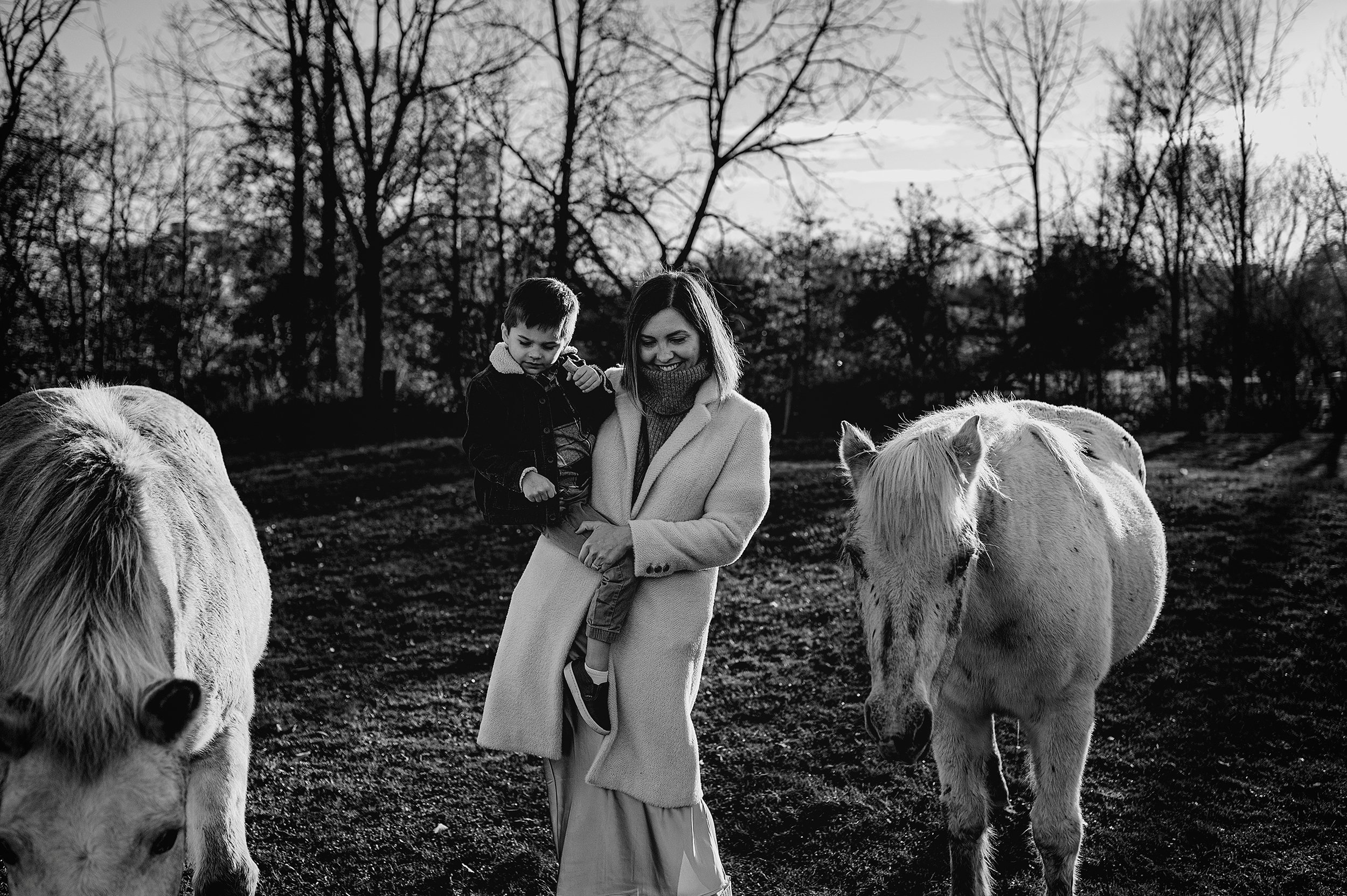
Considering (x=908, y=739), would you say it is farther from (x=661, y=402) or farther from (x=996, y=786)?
(x=996, y=786)

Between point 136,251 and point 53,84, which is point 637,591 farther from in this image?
point 136,251

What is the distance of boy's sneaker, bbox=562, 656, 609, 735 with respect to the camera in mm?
2436

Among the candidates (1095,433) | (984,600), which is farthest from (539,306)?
(1095,433)

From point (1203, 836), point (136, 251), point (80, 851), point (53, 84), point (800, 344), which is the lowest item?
point (1203, 836)

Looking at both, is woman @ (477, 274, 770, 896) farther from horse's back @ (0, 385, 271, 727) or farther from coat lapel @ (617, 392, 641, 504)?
horse's back @ (0, 385, 271, 727)

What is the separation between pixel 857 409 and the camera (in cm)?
Answer: 1739

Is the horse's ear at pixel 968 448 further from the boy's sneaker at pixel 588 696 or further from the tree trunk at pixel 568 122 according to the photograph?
the tree trunk at pixel 568 122

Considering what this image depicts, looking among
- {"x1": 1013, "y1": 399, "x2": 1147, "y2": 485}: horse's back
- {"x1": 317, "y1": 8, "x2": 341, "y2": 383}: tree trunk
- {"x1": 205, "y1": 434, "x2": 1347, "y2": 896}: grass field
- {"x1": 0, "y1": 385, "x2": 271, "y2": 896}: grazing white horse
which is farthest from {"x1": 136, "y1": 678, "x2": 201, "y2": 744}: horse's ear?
{"x1": 317, "y1": 8, "x2": 341, "y2": 383}: tree trunk

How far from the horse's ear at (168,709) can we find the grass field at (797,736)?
1750 millimetres

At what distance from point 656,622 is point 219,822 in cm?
137

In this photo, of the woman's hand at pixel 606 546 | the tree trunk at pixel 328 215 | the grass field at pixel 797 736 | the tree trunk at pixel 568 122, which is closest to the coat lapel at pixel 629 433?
the woman's hand at pixel 606 546

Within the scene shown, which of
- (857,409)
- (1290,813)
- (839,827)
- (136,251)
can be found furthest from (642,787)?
(136,251)

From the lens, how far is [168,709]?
1947 millimetres

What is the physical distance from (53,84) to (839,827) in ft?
55.0
